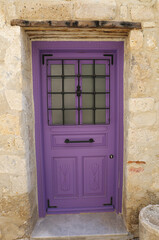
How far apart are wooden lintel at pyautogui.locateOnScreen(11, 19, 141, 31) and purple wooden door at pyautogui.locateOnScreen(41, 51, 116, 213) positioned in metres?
0.41

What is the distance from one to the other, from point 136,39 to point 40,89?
1297 millimetres

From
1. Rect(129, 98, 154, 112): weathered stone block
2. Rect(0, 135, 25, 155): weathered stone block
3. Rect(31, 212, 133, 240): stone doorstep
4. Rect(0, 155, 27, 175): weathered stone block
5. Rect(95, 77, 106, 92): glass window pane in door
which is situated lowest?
Rect(31, 212, 133, 240): stone doorstep

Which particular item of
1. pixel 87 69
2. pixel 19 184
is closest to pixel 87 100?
pixel 87 69

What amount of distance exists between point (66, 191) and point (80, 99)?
1.34 m

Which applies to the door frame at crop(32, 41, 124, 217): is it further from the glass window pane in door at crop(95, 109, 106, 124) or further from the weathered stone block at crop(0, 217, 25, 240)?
the weathered stone block at crop(0, 217, 25, 240)

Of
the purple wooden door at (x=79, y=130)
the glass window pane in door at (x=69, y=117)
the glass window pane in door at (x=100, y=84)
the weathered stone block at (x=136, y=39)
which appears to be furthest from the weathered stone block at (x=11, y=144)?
the weathered stone block at (x=136, y=39)

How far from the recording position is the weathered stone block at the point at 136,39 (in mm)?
1976

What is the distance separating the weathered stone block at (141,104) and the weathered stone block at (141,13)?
89 cm

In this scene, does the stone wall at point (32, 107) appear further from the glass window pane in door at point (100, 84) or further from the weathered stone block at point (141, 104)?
the glass window pane in door at point (100, 84)

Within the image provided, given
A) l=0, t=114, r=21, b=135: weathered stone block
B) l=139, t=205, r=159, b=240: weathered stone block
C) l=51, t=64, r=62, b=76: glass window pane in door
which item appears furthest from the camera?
l=51, t=64, r=62, b=76: glass window pane in door

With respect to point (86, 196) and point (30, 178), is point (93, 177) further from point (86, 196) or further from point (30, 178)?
point (30, 178)

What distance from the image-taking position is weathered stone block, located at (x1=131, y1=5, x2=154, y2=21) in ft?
6.38

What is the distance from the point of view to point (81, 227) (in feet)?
7.54

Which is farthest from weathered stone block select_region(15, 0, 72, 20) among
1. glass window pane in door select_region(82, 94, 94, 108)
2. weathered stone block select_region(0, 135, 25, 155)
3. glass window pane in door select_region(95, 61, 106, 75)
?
weathered stone block select_region(0, 135, 25, 155)
